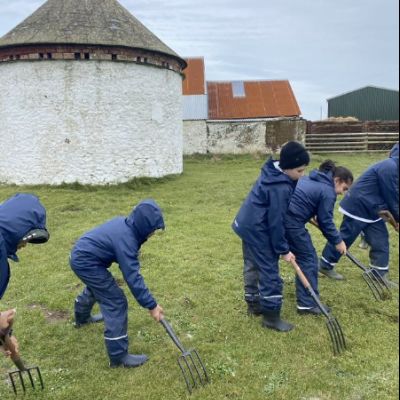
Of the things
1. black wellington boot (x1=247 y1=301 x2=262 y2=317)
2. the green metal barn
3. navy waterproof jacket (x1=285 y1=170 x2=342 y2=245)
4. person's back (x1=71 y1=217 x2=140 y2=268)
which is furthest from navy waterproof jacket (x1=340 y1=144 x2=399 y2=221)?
the green metal barn

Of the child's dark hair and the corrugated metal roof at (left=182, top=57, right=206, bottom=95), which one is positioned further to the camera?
the corrugated metal roof at (left=182, top=57, right=206, bottom=95)

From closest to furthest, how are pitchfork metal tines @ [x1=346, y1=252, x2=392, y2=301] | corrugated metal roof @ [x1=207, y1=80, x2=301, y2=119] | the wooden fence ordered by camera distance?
1. pitchfork metal tines @ [x1=346, y1=252, x2=392, y2=301]
2. the wooden fence
3. corrugated metal roof @ [x1=207, y1=80, x2=301, y2=119]

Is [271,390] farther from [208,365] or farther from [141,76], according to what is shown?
[141,76]

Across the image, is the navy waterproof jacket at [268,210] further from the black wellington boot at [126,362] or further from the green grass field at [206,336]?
the black wellington boot at [126,362]

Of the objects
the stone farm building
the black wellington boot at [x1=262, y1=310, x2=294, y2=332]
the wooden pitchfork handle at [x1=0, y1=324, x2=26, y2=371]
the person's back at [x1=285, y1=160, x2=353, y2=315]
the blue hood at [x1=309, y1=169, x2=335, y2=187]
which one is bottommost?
the black wellington boot at [x1=262, y1=310, x2=294, y2=332]

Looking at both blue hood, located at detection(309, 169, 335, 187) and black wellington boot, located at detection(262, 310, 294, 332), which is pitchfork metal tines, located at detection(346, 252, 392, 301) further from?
black wellington boot, located at detection(262, 310, 294, 332)

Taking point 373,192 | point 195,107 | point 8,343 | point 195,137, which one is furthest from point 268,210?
point 195,107

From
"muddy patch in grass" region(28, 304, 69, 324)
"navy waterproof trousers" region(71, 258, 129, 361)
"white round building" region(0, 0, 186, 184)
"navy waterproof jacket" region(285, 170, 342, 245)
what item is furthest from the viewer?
"white round building" region(0, 0, 186, 184)

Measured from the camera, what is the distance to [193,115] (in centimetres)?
2450

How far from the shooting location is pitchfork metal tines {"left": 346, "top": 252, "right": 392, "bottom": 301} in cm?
590

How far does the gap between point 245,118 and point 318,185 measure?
20.3 m

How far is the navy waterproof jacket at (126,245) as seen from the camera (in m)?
4.09

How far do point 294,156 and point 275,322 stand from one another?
1.98 m

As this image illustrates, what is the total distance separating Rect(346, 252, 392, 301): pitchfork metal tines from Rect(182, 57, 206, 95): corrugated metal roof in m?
21.1
